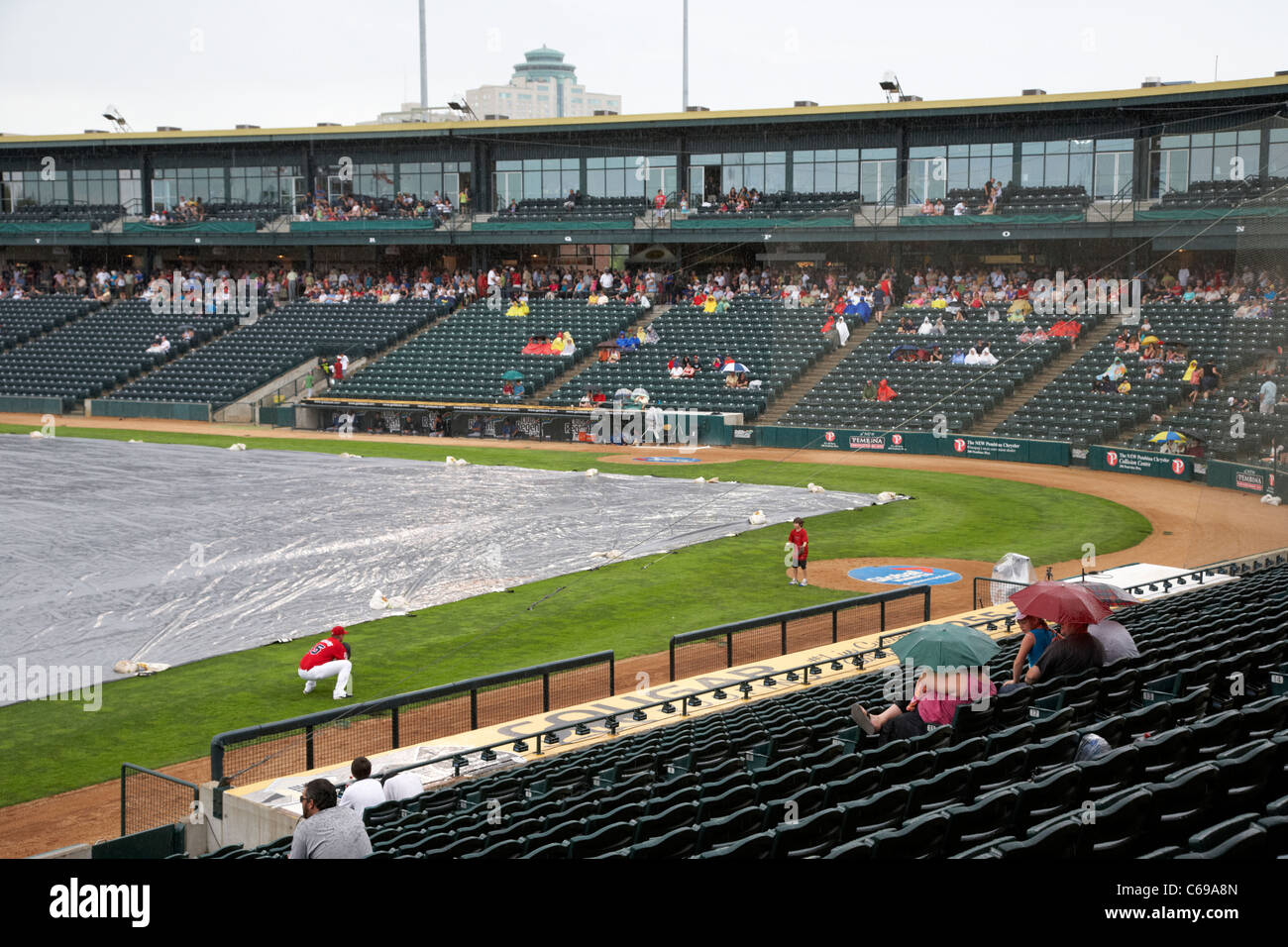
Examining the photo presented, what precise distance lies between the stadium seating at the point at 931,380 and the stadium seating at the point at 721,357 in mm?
2345

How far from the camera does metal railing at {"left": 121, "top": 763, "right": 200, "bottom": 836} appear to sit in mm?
11930

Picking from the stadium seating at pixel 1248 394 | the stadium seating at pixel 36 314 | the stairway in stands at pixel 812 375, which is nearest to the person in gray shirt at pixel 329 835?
the stadium seating at pixel 1248 394

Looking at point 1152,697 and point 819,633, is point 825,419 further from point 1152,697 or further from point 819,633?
point 1152,697

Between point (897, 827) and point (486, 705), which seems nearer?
point (897, 827)

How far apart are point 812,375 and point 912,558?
2440 centimetres

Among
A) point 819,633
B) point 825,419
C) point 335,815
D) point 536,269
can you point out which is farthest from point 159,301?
point 335,815

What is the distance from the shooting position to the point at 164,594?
71.1 ft

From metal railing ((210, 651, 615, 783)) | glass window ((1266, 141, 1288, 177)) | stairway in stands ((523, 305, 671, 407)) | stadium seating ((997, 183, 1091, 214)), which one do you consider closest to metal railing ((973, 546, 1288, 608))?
metal railing ((210, 651, 615, 783))

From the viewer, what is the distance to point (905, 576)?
24453 mm

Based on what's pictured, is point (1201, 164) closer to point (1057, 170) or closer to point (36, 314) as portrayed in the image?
point (1057, 170)

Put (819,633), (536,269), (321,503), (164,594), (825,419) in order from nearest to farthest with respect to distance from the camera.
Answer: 1. (819,633)
2. (164,594)
3. (321,503)
4. (825,419)
5. (536,269)

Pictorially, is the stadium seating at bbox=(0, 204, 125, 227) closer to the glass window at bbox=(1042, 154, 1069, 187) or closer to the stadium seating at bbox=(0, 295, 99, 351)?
the stadium seating at bbox=(0, 295, 99, 351)

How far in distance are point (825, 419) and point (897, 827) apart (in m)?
40.1

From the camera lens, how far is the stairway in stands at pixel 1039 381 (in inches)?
1746
